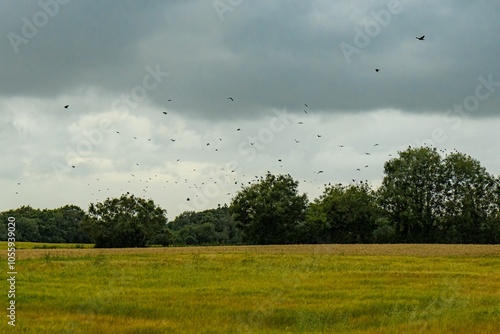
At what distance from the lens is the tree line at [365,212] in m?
105

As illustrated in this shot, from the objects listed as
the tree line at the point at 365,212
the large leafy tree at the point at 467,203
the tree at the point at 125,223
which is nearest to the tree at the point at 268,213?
the tree line at the point at 365,212

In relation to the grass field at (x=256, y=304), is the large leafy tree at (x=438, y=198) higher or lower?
higher

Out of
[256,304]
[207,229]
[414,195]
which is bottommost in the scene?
[256,304]

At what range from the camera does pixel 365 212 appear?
111m

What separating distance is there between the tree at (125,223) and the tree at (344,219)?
87.2 feet

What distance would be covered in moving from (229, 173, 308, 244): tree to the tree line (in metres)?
0.18

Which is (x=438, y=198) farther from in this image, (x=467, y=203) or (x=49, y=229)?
(x=49, y=229)

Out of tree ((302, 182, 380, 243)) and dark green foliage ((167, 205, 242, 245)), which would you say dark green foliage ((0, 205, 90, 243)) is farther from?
tree ((302, 182, 380, 243))

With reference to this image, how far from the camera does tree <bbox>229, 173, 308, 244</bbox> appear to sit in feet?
367

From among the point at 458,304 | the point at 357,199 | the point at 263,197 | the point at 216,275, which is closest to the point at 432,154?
the point at 357,199

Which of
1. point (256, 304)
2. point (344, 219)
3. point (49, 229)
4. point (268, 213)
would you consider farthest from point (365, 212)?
point (256, 304)

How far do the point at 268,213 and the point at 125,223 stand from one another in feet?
80.9

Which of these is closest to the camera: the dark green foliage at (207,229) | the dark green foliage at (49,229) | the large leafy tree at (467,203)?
the large leafy tree at (467,203)

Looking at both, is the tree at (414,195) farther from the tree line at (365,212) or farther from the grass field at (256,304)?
the grass field at (256,304)
